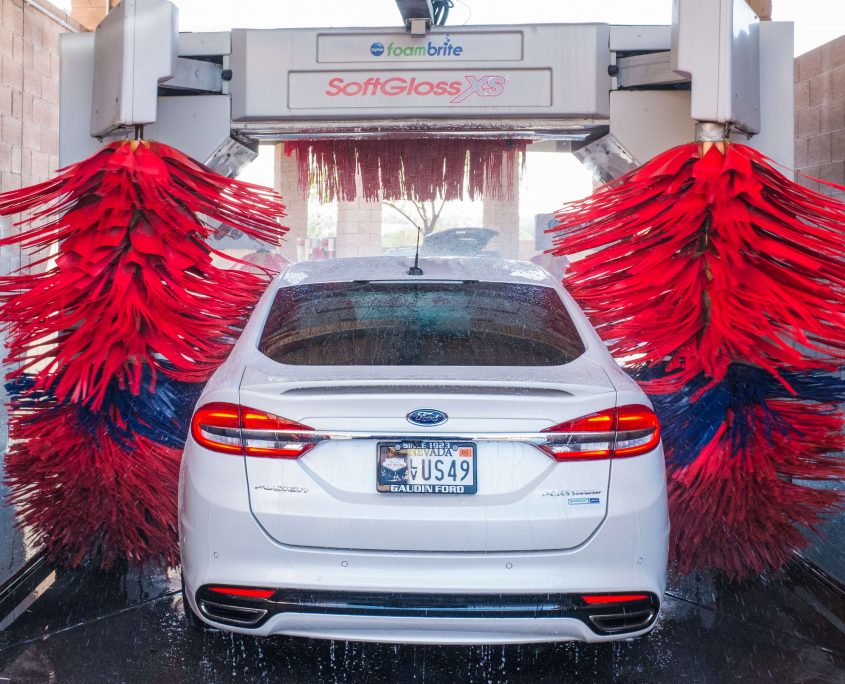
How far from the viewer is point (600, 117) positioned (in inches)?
174

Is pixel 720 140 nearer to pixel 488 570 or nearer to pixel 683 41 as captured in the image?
pixel 683 41

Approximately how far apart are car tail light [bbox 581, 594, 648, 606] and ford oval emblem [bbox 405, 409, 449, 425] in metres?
0.63

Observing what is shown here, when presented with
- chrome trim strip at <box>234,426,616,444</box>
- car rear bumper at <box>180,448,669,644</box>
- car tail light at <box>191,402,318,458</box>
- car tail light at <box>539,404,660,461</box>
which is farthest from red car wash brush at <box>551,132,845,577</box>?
car tail light at <box>191,402,318,458</box>

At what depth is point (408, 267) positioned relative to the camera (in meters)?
3.89

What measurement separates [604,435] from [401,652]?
3.90 feet

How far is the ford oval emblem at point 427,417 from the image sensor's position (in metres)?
2.77

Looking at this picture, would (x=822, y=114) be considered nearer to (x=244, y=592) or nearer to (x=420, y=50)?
(x=420, y=50)

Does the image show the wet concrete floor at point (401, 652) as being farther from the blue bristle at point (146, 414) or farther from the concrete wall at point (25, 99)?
the concrete wall at point (25, 99)

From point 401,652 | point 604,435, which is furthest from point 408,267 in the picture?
point 401,652

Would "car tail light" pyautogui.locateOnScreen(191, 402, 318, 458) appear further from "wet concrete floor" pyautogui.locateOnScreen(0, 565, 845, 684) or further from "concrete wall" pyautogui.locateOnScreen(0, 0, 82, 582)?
"concrete wall" pyautogui.locateOnScreen(0, 0, 82, 582)

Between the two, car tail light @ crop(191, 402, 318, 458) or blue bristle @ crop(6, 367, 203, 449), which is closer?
car tail light @ crop(191, 402, 318, 458)

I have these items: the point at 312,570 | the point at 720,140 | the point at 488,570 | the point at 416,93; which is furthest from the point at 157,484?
the point at 720,140

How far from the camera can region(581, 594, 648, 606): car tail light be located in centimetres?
276

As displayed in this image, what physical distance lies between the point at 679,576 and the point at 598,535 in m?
1.60
